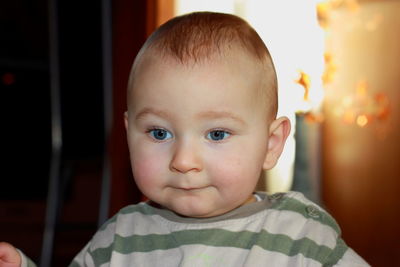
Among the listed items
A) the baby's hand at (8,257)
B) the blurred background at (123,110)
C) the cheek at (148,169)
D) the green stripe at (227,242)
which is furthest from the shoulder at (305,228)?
the blurred background at (123,110)

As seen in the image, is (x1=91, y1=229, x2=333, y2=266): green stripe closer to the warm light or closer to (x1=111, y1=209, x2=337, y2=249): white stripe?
(x1=111, y1=209, x2=337, y2=249): white stripe

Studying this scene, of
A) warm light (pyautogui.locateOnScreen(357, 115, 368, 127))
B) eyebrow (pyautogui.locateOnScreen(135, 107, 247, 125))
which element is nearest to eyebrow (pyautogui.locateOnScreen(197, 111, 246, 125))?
eyebrow (pyautogui.locateOnScreen(135, 107, 247, 125))

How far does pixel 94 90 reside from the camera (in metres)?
2.72

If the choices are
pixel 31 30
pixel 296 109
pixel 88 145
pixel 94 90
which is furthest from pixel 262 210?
pixel 31 30

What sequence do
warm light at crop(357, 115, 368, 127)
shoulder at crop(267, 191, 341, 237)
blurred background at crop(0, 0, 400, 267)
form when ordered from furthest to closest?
Answer: warm light at crop(357, 115, 368, 127), blurred background at crop(0, 0, 400, 267), shoulder at crop(267, 191, 341, 237)

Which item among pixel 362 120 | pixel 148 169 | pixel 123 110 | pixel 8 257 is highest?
pixel 148 169

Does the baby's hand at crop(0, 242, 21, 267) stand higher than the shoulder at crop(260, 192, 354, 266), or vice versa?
the shoulder at crop(260, 192, 354, 266)

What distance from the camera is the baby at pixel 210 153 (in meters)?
0.96

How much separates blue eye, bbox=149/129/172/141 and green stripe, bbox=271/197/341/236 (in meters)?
0.25

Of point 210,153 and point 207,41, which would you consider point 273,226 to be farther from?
point 207,41

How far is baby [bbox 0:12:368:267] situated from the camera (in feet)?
3.15

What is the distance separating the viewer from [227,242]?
40.5 inches

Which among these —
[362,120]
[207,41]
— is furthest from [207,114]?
[362,120]

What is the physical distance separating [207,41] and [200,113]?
0.12 m
